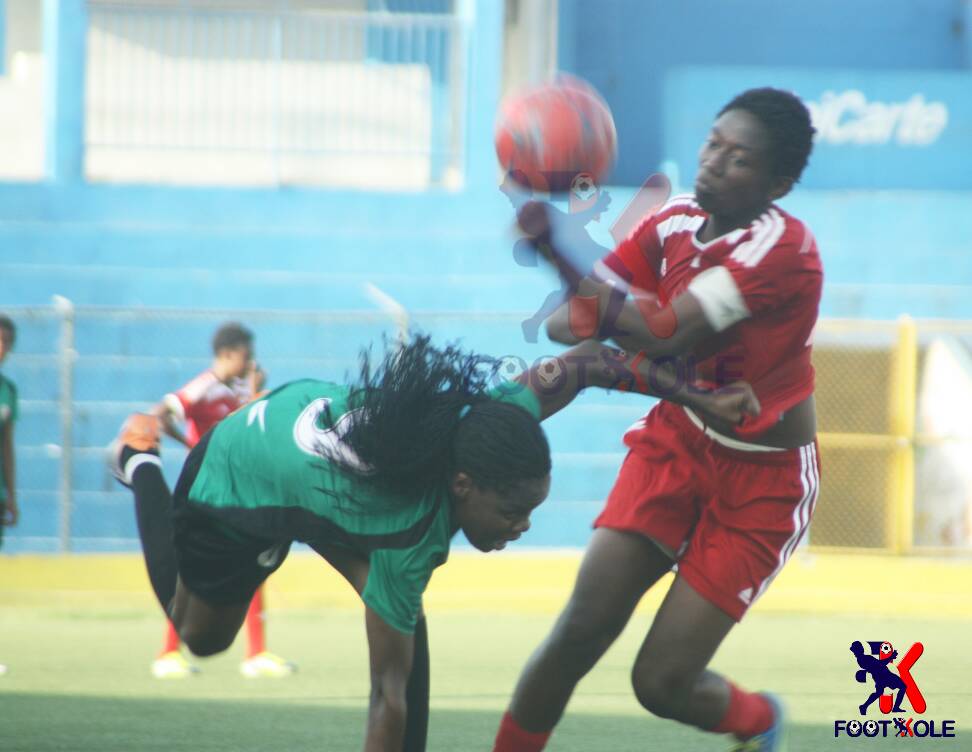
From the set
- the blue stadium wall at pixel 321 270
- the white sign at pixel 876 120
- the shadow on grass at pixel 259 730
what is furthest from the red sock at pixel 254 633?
the white sign at pixel 876 120

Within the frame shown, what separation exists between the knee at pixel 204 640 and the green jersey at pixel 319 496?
438 mm

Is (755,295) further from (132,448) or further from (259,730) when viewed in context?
(259,730)

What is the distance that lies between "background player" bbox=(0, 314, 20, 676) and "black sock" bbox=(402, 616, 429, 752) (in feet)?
16.2

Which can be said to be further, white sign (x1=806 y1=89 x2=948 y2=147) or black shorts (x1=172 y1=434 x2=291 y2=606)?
white sign (x1=806 y1=89 x2=948 y2=147)

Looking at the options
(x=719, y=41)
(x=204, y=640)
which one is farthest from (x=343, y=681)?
(x=719, y=41)

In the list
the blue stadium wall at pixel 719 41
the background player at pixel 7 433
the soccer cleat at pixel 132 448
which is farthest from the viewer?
the blue stadium wall at pixel 719 41

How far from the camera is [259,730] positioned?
6.25 metres

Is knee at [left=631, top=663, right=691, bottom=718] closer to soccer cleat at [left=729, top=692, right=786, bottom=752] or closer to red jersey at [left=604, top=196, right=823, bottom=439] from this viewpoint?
soccer cleat at [left=729, top=692, right=786, bottom=752]

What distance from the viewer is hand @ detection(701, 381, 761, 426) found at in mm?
4176

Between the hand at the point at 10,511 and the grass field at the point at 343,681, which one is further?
the hand at the point at 10,511

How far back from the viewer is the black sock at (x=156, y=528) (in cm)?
490

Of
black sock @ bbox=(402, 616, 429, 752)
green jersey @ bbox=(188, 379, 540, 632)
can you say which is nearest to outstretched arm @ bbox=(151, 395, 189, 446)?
green jersey @ bbox=(188, 379, 540, 632)

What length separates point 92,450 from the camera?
11.9m

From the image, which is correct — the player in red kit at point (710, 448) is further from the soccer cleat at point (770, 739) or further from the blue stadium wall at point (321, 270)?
the blue stadium wall at point (321, 270)
